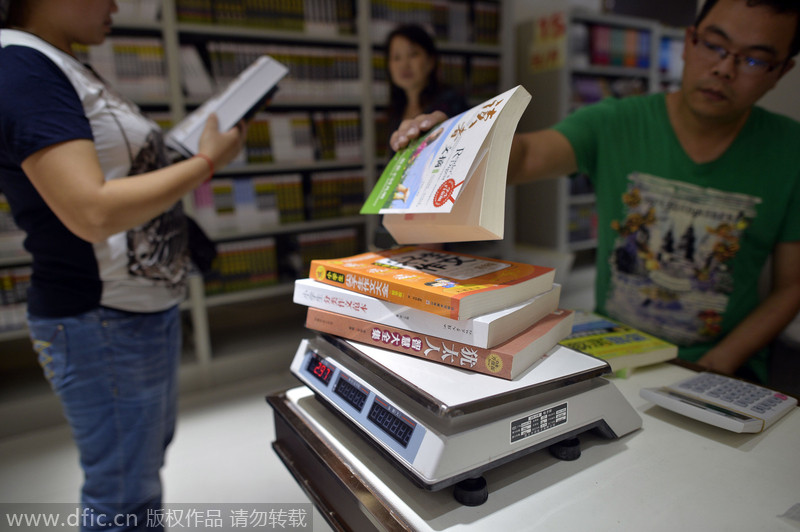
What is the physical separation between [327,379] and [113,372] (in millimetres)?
553

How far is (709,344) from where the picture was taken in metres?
1.11

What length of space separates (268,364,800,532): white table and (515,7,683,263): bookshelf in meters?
2.63

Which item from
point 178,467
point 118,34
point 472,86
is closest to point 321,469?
point 178,467

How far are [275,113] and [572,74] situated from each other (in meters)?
2.14

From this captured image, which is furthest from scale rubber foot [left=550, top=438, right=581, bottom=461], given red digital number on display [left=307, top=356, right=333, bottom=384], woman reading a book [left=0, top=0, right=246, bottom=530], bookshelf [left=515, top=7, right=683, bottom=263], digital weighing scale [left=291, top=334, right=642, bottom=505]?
bookshelf [left=515, top=7, right=683, bottom=263]

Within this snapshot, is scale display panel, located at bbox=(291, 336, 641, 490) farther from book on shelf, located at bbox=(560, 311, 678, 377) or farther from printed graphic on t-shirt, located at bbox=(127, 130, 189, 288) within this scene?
printed graphic on t-shirt, located at bbox=(127, 130, 189, 288)

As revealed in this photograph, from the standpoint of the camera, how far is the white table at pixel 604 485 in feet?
1.69

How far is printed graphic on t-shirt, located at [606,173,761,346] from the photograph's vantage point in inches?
41.5

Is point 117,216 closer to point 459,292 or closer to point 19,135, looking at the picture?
point 19,135

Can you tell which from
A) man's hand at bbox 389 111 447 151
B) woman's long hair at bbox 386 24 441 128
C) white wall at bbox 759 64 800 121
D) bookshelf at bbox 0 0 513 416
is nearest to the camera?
man's hand at bbox 389 111 447 151

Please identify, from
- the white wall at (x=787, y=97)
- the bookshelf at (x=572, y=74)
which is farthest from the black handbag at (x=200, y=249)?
the bookshelf at (x=572, y=74)

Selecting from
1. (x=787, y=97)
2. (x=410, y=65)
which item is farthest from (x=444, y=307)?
(x=410, y=65)

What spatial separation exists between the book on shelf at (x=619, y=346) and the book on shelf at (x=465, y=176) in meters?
0.33

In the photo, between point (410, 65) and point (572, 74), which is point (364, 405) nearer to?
point (410, 65)
